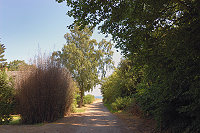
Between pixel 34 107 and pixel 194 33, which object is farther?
pixel 34 107

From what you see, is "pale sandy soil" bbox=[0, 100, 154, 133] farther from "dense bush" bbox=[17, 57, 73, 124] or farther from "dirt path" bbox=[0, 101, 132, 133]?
"dense bush" bbox=[17, 57, 73, 124]

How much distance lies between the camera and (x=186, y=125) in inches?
187

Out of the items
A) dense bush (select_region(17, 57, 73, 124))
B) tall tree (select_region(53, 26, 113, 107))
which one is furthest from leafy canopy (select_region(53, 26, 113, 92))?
dense bush (select_region(17, 57, 73, 124))

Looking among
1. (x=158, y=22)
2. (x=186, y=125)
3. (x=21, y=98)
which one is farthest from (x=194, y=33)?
(x=21, y=98)

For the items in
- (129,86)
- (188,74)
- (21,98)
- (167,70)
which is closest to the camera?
(188,74)

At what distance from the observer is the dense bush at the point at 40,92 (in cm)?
845

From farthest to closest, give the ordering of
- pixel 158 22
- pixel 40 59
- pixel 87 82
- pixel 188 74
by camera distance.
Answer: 1. pixel 87 82
2. pixel 40 59
3. pixel 158 22
4. pixel 188 74

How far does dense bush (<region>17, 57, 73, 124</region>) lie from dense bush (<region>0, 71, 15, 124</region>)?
56 centimetres

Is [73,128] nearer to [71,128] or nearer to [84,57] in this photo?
[71,128]

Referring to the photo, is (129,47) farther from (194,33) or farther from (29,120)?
(29,120)

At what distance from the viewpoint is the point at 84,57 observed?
21.5m

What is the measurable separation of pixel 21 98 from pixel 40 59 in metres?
2.54

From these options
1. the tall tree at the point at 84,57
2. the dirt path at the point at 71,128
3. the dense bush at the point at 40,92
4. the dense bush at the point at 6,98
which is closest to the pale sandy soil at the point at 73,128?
the dirt path at the point at 71,128

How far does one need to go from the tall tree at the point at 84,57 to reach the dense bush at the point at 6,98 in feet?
33.0
